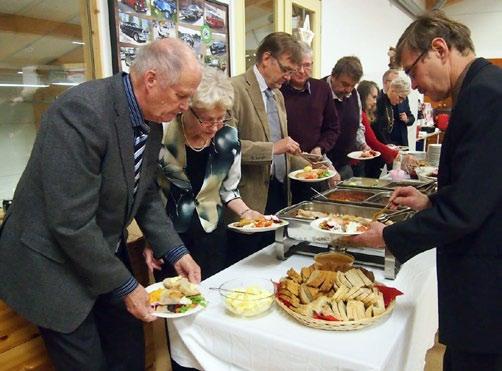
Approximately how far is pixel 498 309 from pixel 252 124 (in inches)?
49.5

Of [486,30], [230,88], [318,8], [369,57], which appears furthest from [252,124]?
[486,30]

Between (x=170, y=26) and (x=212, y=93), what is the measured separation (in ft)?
3.34

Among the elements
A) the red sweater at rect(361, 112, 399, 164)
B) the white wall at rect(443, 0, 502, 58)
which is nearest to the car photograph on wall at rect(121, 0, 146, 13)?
the red sweater at rect(361, 112, 399, 164)

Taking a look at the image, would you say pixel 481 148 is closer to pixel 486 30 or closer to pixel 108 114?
pixel 108 114

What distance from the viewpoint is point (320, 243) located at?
1359 mm

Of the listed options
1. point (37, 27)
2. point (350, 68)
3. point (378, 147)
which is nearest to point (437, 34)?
point (37, 27)

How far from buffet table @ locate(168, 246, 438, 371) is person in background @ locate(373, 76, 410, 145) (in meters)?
2.57

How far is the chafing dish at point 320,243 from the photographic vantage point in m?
1.29

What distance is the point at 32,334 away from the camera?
1219mm

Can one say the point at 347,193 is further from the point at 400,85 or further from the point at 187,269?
the point at 400,85

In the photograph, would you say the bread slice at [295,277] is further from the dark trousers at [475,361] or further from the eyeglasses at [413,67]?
the eyeglasses at [413,67]

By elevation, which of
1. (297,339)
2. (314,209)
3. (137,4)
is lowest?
(297,339)

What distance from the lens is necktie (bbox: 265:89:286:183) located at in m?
2.09

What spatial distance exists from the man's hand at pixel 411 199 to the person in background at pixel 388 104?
2.41m
